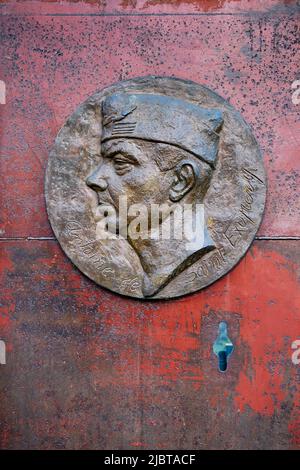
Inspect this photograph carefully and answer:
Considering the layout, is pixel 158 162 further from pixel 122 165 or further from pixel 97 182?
pixel 97 182

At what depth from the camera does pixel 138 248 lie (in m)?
3.89

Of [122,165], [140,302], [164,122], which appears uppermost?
[164,122]

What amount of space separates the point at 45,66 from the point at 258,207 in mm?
1747

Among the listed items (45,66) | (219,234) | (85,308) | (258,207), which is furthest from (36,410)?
(45,66)

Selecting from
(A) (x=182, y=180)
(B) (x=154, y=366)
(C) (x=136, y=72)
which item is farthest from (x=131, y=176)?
(B) (x=154, y=366)

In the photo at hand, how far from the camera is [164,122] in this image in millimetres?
3777

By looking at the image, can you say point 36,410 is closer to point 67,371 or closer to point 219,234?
point 67,371

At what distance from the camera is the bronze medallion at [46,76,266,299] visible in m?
3.79

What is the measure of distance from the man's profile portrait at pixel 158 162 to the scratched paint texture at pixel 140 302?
275mm

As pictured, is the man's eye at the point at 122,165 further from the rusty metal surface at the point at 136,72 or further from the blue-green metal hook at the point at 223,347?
the blue-green metal hook at the point at 223,347

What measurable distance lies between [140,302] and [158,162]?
3.09 feet

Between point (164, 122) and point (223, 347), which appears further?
point (223, 347)

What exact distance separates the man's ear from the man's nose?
44 cm

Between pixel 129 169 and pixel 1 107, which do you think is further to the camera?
pixel 1 107
